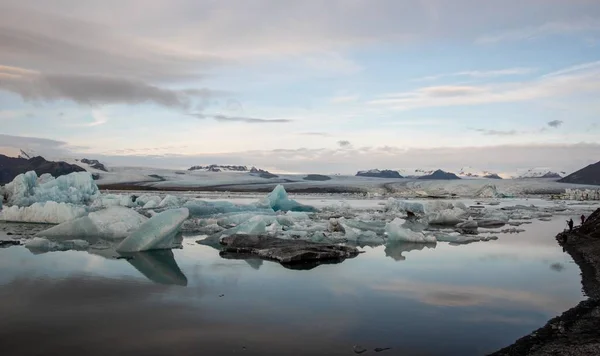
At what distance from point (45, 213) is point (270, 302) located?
46.2 ft

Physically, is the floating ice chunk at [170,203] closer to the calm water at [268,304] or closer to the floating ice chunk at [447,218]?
the floating ice chunk at [447,218]

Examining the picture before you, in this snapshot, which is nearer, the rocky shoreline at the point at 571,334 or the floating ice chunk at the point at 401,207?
the rocky shoreline at the point at 571,334

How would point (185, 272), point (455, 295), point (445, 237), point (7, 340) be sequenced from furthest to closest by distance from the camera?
point (445, 237) → point (185, 272) → point (455, 295) → point (7, 340)

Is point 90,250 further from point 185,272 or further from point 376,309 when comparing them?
point 376,309

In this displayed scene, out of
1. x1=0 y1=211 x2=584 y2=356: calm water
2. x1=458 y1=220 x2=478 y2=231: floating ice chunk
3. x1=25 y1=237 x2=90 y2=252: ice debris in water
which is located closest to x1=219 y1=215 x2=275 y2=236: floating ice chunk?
x1=0 y1=211 x2=584 y2=356: calm water

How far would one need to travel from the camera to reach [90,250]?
10805 millimetres

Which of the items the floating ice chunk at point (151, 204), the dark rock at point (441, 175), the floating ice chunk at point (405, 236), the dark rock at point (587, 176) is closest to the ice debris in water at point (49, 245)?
the floating ice chunk at point (405, 236)

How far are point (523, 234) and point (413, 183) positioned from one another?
50.3 m

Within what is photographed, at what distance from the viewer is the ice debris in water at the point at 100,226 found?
12992 millimetres

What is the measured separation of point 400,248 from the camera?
Answer: 12.4 metres

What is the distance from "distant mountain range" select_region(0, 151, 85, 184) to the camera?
8154cm

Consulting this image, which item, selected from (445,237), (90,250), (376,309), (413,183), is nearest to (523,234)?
(445,237)

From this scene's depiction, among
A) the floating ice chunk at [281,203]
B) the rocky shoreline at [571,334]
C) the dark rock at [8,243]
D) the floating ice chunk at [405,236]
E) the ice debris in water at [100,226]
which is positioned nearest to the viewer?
the rocky shoreline at [571,334]

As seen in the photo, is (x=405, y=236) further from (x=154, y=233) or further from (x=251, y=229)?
(x=154, y=233)
